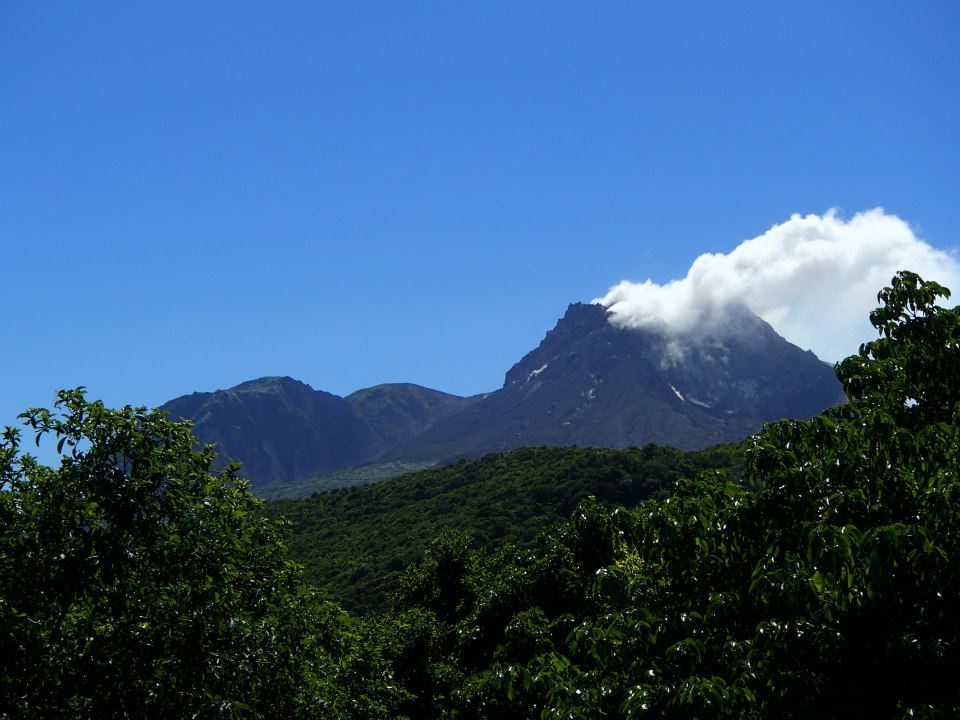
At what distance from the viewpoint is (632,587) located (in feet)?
42.6

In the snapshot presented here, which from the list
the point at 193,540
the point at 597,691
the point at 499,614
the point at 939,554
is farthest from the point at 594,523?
the point at 939,554

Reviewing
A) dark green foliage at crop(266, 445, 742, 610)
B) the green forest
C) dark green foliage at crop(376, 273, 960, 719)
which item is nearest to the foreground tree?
the green forest

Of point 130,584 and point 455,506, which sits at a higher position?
point 455,506

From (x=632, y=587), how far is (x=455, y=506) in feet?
381

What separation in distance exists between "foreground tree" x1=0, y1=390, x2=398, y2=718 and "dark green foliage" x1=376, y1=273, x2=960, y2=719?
6034mm

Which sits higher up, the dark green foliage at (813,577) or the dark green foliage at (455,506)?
the dark green foliage at (455,506)

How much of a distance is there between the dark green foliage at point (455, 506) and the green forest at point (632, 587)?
61468mm

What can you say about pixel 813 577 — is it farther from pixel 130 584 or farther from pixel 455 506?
pixel 455 506

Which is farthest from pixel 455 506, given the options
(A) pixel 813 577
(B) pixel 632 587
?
(A) pixel 813 577

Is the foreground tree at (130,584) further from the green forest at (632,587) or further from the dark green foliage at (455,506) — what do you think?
the dark green foliage at (455,506)

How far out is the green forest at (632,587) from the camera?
9750 millimetres

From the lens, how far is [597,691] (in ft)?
37.6

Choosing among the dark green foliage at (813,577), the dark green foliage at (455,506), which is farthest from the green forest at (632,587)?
the dark green foliage at (455,506)

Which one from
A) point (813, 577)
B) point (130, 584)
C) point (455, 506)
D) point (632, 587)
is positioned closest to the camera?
point (813, 577)
